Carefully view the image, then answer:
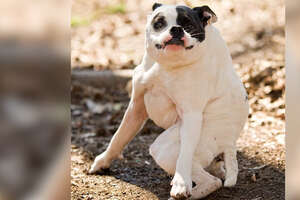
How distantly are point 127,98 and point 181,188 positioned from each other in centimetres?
316

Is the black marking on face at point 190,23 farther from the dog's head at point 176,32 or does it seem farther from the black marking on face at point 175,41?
the black marking on face at point 175,41

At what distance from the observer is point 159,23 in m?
2.99

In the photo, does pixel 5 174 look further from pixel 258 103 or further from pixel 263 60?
pixel 263 60

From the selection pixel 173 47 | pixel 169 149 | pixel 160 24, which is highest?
pixel 160 24

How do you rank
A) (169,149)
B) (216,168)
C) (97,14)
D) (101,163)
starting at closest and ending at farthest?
(169,149) → (216,168) → (101,163) → (97,14)

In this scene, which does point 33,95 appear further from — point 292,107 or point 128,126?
point 128,126

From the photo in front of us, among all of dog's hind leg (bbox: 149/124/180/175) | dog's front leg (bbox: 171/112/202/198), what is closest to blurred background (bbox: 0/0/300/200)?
dog's hind leg (bbox: 149/124/180/175)

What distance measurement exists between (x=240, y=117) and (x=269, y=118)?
192 centimetres

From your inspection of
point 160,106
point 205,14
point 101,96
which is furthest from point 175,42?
point 101,96

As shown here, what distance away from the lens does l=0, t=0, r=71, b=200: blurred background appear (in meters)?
1.48

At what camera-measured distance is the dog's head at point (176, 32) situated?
114 inches

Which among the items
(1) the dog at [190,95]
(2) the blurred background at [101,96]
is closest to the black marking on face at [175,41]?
(1) the dog at [190,95]

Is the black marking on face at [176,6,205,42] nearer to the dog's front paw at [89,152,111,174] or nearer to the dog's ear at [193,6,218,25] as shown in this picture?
the dog's ear at [193,6,218,25]

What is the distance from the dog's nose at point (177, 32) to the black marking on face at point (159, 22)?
112mm
